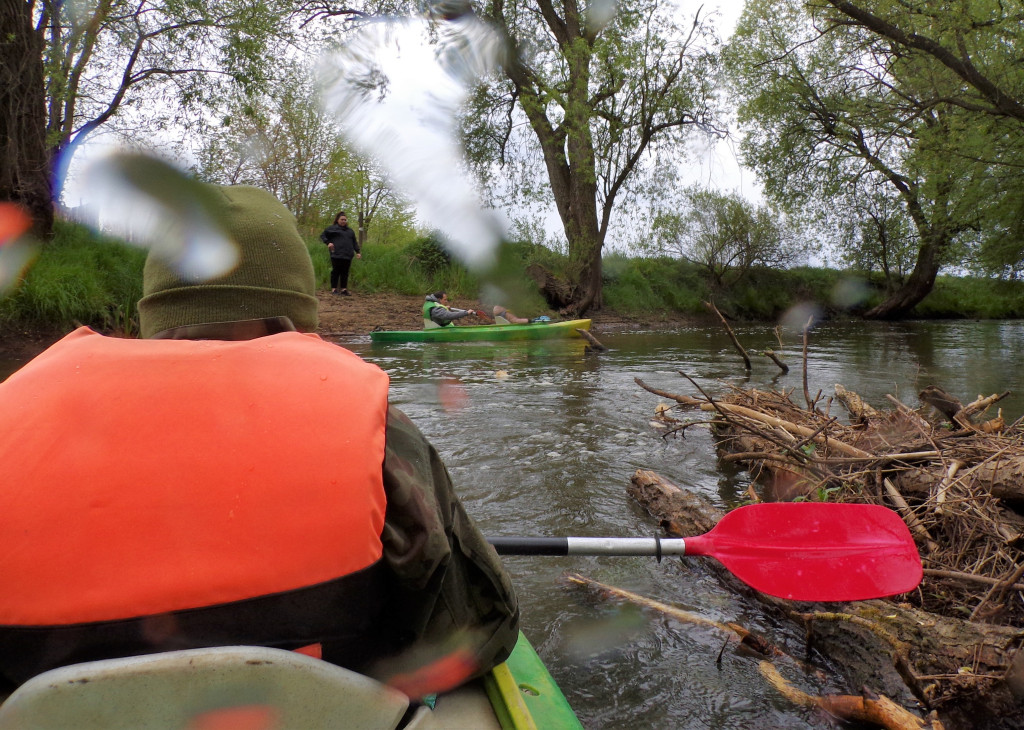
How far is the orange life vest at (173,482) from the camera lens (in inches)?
35.2

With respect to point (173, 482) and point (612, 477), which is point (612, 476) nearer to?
point (612, 477)

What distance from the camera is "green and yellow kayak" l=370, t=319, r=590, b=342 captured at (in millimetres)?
11430

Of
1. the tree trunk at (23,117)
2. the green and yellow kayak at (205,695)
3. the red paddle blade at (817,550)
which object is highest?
the tree trunk at (23,117)

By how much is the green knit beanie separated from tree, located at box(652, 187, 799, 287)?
20.3 meters

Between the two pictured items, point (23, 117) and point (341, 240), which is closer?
point (23, 117)

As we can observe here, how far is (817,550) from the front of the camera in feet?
7.24

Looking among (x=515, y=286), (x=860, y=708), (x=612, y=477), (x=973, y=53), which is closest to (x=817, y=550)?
(x=860, y=708)

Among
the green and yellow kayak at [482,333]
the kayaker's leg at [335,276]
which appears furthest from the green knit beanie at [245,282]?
the kayaker's leg at [335,276]

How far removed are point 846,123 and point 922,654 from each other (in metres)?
13.4

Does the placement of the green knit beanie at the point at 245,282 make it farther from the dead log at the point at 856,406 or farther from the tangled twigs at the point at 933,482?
the dead log at the point at 856,406

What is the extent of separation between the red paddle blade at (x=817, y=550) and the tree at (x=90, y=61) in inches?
395

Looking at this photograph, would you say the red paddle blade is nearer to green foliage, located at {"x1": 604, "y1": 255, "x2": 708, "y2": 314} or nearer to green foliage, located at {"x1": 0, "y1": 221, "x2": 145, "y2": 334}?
green foliage, located at {"x1": 0, "y1": 221, "x2": 145, "y2": 334}

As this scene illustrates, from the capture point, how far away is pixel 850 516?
230cm

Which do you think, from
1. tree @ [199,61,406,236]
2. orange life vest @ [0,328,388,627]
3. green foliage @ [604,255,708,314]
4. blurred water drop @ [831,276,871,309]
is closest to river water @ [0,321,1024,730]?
orange life vest @ [0,328,388,627]
